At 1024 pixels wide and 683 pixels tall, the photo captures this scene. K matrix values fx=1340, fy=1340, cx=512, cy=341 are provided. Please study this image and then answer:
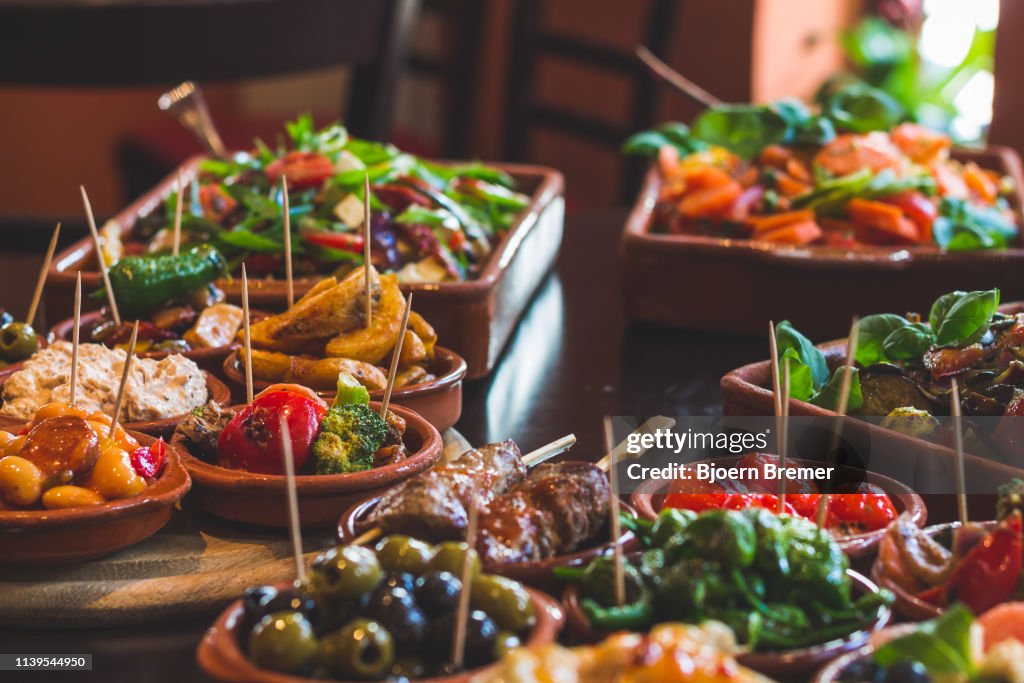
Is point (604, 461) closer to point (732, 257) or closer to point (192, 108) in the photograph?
point (732, 257)

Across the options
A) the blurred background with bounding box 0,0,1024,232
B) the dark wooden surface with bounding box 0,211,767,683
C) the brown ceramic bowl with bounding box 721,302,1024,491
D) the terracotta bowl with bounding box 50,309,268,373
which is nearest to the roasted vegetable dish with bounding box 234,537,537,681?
the dark wooden surface with bounding box 0,211,767,683

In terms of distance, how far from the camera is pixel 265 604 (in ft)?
3.95

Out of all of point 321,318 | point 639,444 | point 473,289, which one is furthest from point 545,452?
point 473,289

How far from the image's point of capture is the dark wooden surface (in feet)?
4.80

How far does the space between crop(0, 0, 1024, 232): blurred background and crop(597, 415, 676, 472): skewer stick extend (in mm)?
1996

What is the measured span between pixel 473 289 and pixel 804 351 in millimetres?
587

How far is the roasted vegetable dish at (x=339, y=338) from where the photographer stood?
197 centimetres

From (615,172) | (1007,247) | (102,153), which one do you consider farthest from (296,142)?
(102,153)

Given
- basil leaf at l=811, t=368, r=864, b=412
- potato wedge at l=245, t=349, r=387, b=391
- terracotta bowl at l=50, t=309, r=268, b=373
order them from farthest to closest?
terracotta bowl at l=50, t=309, r=268, b=373, potato wedge at l=245, t=349, r=387, b=391, basil leaf at l=811, t=368, r=864, b=412

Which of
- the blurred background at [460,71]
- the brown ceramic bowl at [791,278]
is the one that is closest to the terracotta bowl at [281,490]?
the brown ceramic bowl at [791,278]

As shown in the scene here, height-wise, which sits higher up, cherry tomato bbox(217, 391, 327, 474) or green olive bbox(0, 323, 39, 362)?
cherry tomato bbox(217, 391, 327, 474)

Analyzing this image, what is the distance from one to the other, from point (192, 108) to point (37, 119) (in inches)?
171

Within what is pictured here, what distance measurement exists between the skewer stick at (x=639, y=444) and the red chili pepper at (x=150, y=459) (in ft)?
1.73

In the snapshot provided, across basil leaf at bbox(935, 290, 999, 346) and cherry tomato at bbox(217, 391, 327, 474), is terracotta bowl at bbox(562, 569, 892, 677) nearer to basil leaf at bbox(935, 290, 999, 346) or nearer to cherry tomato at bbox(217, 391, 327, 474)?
cherry tomato at bbox(217, 391, 327, 474)
